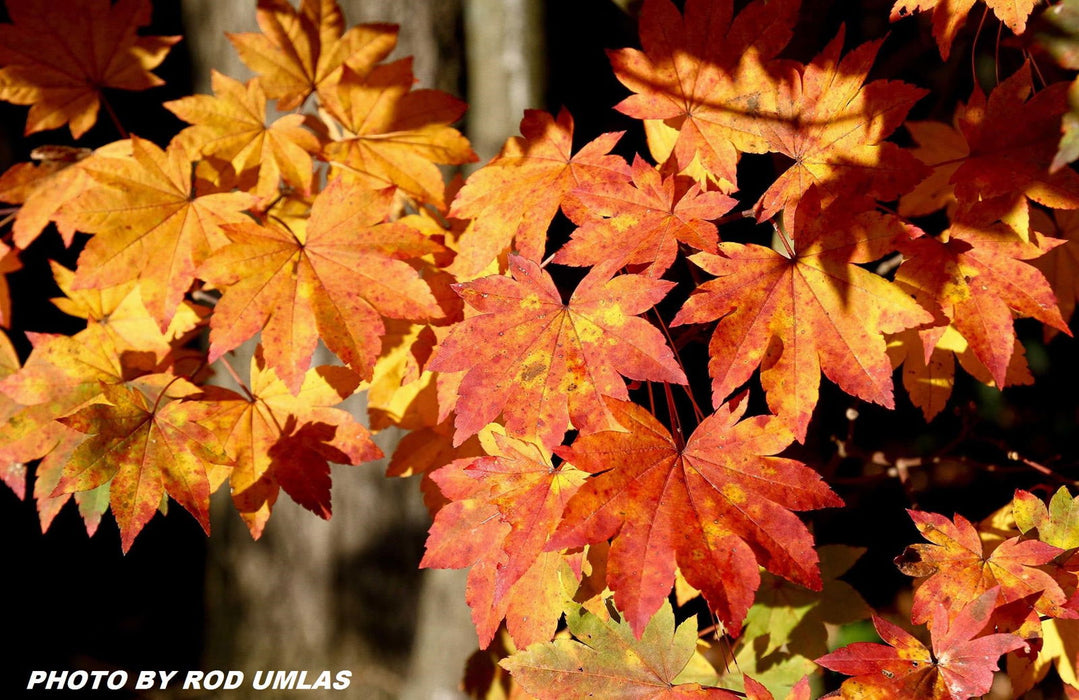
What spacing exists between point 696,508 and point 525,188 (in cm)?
47

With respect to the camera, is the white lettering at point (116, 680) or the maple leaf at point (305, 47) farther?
the white lettering at point (116, 680)

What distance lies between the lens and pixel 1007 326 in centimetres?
86

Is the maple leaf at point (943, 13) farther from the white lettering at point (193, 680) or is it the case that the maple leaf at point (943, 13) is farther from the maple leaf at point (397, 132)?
the white lettering at point (193, 680)

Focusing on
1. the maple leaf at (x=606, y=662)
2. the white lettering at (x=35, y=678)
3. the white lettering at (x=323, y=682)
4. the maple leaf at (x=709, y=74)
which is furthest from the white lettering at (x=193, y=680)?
the maple leaf at (x=709, y=74)

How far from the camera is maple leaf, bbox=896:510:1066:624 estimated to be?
889 mm

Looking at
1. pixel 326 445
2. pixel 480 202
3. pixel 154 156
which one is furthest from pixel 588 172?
pixel 154 156

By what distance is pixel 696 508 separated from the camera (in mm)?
794

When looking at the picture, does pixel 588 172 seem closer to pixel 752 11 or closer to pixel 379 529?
pixel 752 11

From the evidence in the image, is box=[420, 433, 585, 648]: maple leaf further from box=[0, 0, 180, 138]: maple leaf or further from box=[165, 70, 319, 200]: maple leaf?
box=[0, 0, 180, 138]: maple leaf

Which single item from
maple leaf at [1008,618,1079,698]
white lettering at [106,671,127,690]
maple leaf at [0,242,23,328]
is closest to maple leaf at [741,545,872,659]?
maple leaf at [1008,618,1079,698]

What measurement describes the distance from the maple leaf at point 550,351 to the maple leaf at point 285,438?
11.2 inches

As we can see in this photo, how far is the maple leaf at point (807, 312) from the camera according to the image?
808mm

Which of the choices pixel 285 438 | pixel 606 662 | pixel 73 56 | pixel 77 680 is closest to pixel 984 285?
pixel 606 662

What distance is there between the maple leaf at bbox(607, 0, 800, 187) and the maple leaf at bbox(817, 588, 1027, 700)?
57 centimetres
